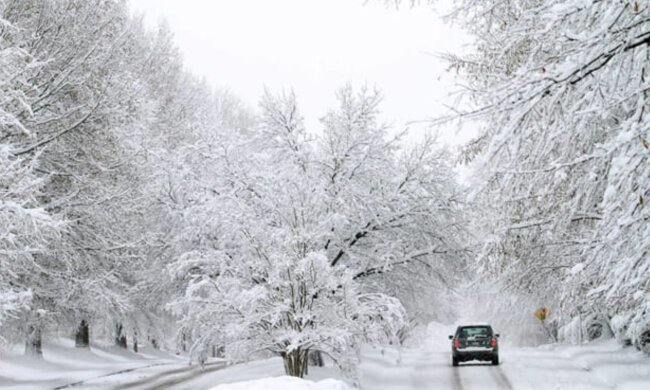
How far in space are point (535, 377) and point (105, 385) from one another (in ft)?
37.0

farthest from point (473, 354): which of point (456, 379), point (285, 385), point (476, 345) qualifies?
point (285, 385)

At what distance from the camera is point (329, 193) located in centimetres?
1764

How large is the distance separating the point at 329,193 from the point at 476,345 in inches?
316

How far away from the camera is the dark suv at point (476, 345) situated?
21844mm

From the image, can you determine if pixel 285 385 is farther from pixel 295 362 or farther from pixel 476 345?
pixel 476 345

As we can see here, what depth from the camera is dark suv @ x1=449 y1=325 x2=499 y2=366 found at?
2184cm

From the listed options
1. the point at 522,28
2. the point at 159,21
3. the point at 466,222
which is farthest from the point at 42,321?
the point at 159,21

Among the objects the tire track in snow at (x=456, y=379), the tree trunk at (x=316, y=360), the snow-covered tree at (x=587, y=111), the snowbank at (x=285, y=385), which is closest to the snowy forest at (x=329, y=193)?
the snow-covered tree at (x=587, y=111)

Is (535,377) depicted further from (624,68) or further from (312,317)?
(624,68)

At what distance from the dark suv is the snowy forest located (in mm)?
2114

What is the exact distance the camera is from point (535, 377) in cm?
1808

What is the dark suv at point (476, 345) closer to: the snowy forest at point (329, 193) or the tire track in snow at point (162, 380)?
the snowy forest at point (329, 193)

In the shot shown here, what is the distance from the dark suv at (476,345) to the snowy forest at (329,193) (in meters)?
2.11

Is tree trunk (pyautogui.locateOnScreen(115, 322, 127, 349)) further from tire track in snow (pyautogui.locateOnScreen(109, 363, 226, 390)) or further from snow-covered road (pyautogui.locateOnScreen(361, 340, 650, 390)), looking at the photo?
snow-covered road (pyautogui.locateOnScreen(361, 340, 650, 390))
